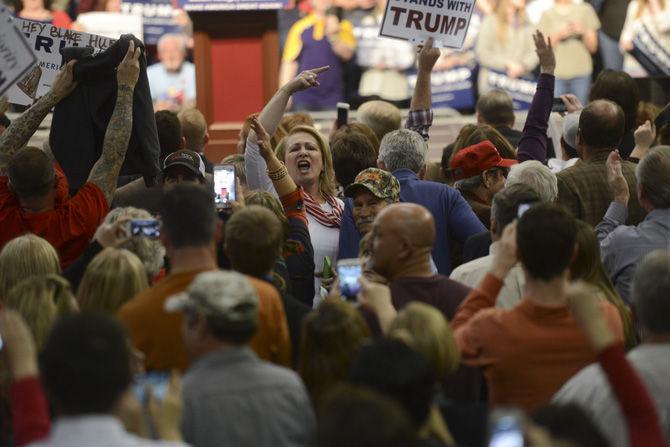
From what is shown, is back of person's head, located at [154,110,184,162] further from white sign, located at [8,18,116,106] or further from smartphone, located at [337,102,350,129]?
smartphone, located at [337,102,350,129]

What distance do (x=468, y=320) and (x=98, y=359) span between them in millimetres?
1684

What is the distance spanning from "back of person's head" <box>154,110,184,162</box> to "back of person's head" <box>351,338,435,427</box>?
171 inches

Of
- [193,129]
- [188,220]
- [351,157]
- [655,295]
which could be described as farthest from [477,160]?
[655,295]

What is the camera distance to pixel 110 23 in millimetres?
13023

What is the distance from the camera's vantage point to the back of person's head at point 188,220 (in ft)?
15.8

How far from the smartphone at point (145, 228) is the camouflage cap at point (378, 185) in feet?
4.38

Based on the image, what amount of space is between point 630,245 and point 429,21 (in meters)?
2.99

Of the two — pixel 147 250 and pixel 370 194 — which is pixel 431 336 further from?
pixel 370 194

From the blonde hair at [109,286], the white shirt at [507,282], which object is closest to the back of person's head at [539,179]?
the white shirt at [507,282]

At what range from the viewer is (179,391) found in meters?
3.92

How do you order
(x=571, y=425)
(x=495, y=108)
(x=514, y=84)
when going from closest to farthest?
(x=571, y=425), (x=495, y=108), (x=514, y=84)

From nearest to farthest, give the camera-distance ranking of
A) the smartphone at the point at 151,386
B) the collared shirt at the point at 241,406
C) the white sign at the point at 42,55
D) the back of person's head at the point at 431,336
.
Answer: the smartphone at the point at 151,386 < the collared shirt at the point at 241,406 < the back of person's head at the point at 431,336 < the white sign at the point at 42,55

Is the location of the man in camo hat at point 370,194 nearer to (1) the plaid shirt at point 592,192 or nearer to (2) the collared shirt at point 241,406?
(1) the plaid shirt at point 592,192

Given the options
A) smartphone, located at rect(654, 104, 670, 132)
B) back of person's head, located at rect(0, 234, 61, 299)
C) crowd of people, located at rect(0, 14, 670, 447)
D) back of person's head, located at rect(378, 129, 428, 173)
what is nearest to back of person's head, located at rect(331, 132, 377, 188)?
crowd of people, located at rect(0, 14, 670, 447)
